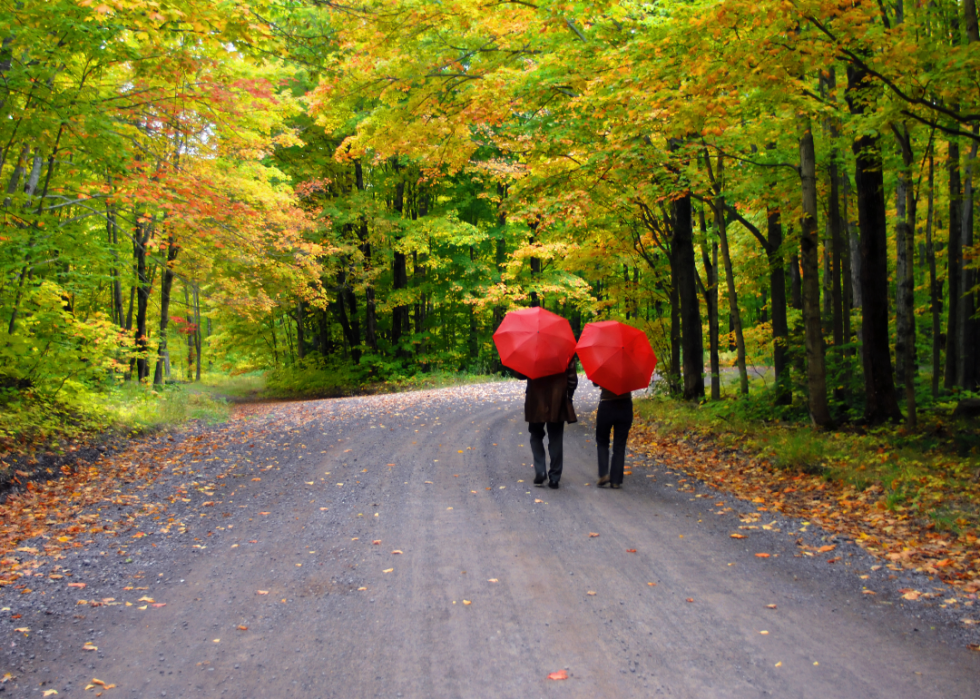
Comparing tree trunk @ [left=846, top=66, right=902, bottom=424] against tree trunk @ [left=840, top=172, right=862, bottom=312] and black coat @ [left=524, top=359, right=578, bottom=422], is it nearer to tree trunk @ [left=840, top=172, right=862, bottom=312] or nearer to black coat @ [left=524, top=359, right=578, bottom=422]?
tree trunk @ [left=840, top=172, right=862, bottom=312]

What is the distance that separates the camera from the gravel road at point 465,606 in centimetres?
315

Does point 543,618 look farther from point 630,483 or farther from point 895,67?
point 895,67

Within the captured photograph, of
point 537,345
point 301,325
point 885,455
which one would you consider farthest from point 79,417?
point 301,325

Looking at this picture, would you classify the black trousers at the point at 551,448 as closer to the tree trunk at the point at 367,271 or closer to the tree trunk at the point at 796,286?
the tree trunk at the point at 796,286

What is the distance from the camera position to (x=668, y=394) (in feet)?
52.3

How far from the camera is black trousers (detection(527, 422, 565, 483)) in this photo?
7258mm

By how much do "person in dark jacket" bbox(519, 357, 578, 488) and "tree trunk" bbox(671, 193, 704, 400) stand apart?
7749mm

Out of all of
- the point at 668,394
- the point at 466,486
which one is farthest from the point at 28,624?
the point at 668,394

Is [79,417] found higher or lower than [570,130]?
lower

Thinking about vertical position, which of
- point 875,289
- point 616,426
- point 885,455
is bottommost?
point 885,455

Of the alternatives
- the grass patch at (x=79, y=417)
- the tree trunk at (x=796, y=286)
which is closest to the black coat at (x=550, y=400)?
the grass patch at (x=79, y=417)

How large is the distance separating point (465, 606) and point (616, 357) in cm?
378

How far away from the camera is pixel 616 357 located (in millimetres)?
6992

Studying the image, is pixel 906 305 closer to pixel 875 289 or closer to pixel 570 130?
pixel 875 289
